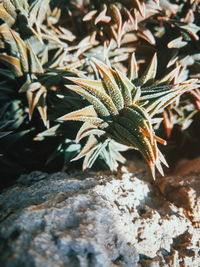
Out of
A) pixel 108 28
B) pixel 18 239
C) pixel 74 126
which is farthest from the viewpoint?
pixel 108 28

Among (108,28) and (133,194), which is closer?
(133,194)

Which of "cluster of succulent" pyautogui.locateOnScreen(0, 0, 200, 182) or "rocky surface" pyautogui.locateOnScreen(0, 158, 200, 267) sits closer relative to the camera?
"rocky surface" pyautogui.locateOnScreen(0, 158, 200, 267)

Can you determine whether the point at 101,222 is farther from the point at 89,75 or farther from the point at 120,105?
the point at 89,75

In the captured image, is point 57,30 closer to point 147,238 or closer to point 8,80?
point 8,80

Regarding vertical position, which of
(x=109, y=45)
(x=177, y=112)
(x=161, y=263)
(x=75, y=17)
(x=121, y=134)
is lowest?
(x=161, y=263)

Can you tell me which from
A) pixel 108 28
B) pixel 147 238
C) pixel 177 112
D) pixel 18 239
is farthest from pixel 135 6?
pixel 18 239

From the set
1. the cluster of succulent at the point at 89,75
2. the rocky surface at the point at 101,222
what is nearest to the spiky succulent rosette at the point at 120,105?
the cluster of succulent at the point at 89,75

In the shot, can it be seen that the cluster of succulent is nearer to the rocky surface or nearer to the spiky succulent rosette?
the spiky succulent rosette

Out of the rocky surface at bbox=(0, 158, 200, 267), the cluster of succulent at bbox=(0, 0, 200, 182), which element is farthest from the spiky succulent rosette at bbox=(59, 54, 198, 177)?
the rocky surface at bbox=(0, 158, 200, 267)
